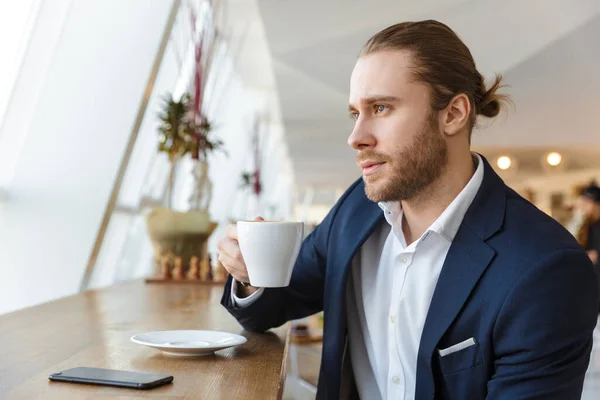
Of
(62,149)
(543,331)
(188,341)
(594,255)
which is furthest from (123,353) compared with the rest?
(594,255)

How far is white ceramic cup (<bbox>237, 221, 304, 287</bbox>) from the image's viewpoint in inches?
46.0

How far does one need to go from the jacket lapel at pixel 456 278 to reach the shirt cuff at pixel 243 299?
1.11ft

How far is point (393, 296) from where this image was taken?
1451 mm

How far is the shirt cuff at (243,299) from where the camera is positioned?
1432mm

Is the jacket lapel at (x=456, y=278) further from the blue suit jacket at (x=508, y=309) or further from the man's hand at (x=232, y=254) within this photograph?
the man's hand at (x=232, y=254)

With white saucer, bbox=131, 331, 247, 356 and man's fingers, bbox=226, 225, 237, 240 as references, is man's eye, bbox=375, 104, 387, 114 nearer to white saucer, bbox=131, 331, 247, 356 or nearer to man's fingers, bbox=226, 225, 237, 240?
man's fingers, bbox=226, 225, 237, 240

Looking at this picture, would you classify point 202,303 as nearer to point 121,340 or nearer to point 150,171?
point 121,340

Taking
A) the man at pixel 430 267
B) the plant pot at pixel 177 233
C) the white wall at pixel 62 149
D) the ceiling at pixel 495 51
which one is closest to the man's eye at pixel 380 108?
the man at pixel 430 267

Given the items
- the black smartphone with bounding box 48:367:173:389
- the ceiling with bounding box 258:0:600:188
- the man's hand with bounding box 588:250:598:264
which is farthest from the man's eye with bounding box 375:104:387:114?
the man's hand with bounding box 588:250:598:264

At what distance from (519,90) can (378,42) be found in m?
6.54

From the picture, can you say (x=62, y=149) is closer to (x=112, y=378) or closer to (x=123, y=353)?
(x=123, y=353)

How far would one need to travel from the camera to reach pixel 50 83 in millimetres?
3465

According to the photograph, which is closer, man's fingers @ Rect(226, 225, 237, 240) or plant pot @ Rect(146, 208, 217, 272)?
man's fingers @ Rect(226, 225, 237, 240)

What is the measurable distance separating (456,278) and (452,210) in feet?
0.56
